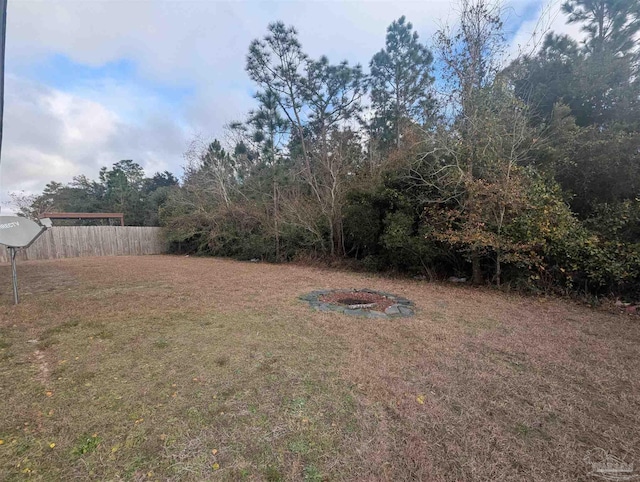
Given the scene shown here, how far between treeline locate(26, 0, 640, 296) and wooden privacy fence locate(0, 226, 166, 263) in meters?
7.68

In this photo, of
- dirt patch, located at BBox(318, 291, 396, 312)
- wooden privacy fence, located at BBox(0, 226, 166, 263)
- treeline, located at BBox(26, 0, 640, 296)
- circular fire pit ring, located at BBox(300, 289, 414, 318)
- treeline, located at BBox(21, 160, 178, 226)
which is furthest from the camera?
treeline, located at BBox(21, 160, 178, 226)

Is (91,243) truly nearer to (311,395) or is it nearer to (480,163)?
(311,395)

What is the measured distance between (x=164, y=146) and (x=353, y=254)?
14.7 metres

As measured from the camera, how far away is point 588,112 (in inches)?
263

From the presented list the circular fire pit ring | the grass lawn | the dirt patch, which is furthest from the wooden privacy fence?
the dirt patch

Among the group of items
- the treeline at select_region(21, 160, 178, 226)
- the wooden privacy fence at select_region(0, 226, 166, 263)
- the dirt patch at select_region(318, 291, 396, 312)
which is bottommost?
the dirt patch at select_region(318, 291, 396, 312)

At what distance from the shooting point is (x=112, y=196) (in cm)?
2389

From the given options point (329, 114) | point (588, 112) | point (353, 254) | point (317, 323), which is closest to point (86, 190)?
point (329, 114)

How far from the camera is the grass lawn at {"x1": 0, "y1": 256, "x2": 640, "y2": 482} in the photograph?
135 centimetres

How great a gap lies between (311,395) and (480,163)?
5643 mm

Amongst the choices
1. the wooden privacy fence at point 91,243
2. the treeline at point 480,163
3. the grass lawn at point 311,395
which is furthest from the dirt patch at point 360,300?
the wooden privacy fence at point 91,243

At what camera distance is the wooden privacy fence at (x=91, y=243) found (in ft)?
38.7

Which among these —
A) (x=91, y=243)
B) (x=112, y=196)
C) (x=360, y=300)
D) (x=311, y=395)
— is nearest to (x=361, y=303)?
(x=360, y=300)

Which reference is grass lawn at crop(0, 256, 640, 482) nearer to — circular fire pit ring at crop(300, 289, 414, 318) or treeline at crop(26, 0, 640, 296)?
circular fire pit ring at crop(300, 289, 414, 318)
